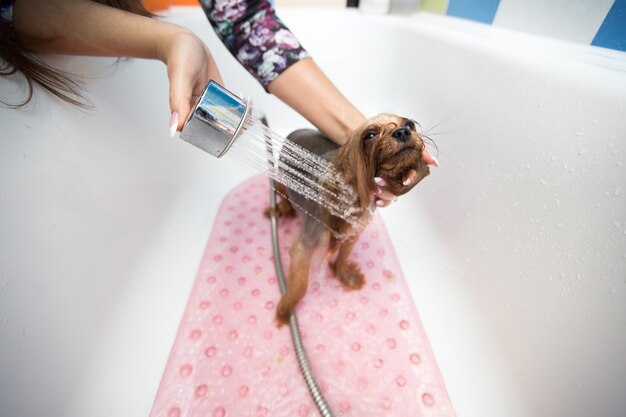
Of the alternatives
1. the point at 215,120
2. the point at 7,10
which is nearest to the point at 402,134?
the point at 215,120

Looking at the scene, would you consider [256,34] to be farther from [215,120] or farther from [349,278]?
[349,278]

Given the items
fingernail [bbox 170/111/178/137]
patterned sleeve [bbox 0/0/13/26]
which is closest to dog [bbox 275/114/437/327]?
fingernail [bbox 170/111/178/137]

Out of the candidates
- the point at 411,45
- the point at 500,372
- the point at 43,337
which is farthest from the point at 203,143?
the point at 411,45

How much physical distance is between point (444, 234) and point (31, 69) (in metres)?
1.22

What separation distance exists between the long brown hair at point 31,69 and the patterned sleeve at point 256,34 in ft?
0.90

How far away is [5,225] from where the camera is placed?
1.74 ft

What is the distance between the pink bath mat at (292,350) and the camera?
802 millimetres

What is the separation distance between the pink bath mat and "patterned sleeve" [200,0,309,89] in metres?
0.68

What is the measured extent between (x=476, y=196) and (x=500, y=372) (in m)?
0.49

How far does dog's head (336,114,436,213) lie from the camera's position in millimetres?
570

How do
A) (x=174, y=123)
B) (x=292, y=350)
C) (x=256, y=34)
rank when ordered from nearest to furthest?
(x=174, y=123) < (x=256, y=34) < (x=292, y=350)

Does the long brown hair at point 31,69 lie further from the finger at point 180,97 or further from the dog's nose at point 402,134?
the dog's nose at point 402,134

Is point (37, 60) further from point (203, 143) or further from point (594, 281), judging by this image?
point (594, 281)

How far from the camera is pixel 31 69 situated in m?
0.62
